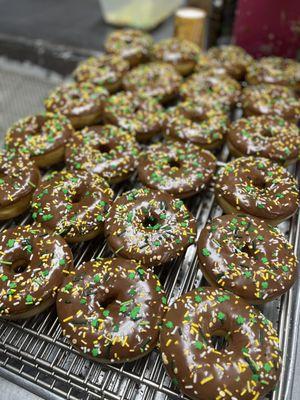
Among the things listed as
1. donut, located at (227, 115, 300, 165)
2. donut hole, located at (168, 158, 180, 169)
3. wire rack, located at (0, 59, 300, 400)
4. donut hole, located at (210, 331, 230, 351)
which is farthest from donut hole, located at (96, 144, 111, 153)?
donut hole, located at (210, 331, 230, 351)

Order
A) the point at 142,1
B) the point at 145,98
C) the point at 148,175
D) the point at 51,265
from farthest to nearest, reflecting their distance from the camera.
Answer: the point at 142,1 → the point at 145,98 → the point at 148,175 → the point at 51,265

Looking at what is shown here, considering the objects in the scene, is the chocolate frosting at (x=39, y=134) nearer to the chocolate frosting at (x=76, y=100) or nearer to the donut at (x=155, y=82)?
the chocolate frosting at (x=76, y=100)

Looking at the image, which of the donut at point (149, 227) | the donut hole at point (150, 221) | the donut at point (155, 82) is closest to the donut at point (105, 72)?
the donut at point (155, 82)

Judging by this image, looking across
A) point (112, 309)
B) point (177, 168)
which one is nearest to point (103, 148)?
point (177, 168)

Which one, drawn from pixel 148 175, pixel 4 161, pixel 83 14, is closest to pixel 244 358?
pixel 148 175

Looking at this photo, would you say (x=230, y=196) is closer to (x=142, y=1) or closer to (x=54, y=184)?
(x=54, y=184)
